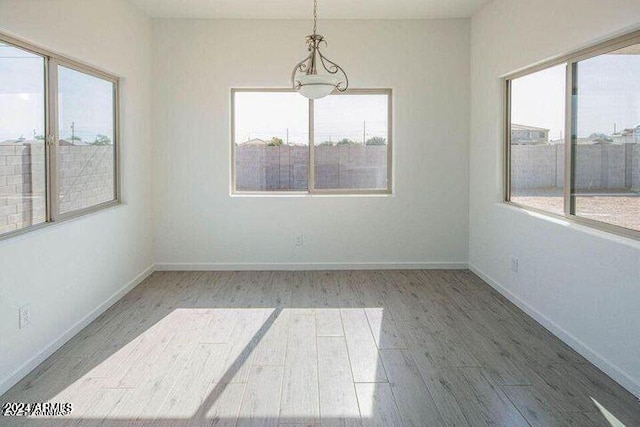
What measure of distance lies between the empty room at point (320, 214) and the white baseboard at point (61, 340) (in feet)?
0.06

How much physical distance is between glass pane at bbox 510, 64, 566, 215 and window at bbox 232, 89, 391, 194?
150 cm

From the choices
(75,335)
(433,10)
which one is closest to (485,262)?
(433,10)

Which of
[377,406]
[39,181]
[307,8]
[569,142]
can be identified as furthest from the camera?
[307,8]

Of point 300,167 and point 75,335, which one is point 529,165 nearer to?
point 300,167

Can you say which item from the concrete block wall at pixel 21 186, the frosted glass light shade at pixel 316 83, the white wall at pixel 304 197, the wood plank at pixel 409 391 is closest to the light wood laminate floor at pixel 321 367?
the wood plank at pixel 409 391

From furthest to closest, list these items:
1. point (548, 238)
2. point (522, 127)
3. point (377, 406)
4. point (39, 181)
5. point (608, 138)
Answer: point (522, 127) → point (548, 238) → point (39, 181) → point (608, 138) → point (377, 406)

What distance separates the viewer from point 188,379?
10.2ft

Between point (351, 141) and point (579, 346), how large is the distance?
322cm

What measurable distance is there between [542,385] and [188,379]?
6.52ft

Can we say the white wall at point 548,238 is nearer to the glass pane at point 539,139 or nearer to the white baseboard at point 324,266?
the glass pane at point 539,139

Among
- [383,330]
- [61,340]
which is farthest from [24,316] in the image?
[383,330]

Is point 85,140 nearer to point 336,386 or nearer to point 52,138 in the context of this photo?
point 52,138

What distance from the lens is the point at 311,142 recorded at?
587cm

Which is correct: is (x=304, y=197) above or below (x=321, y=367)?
above
